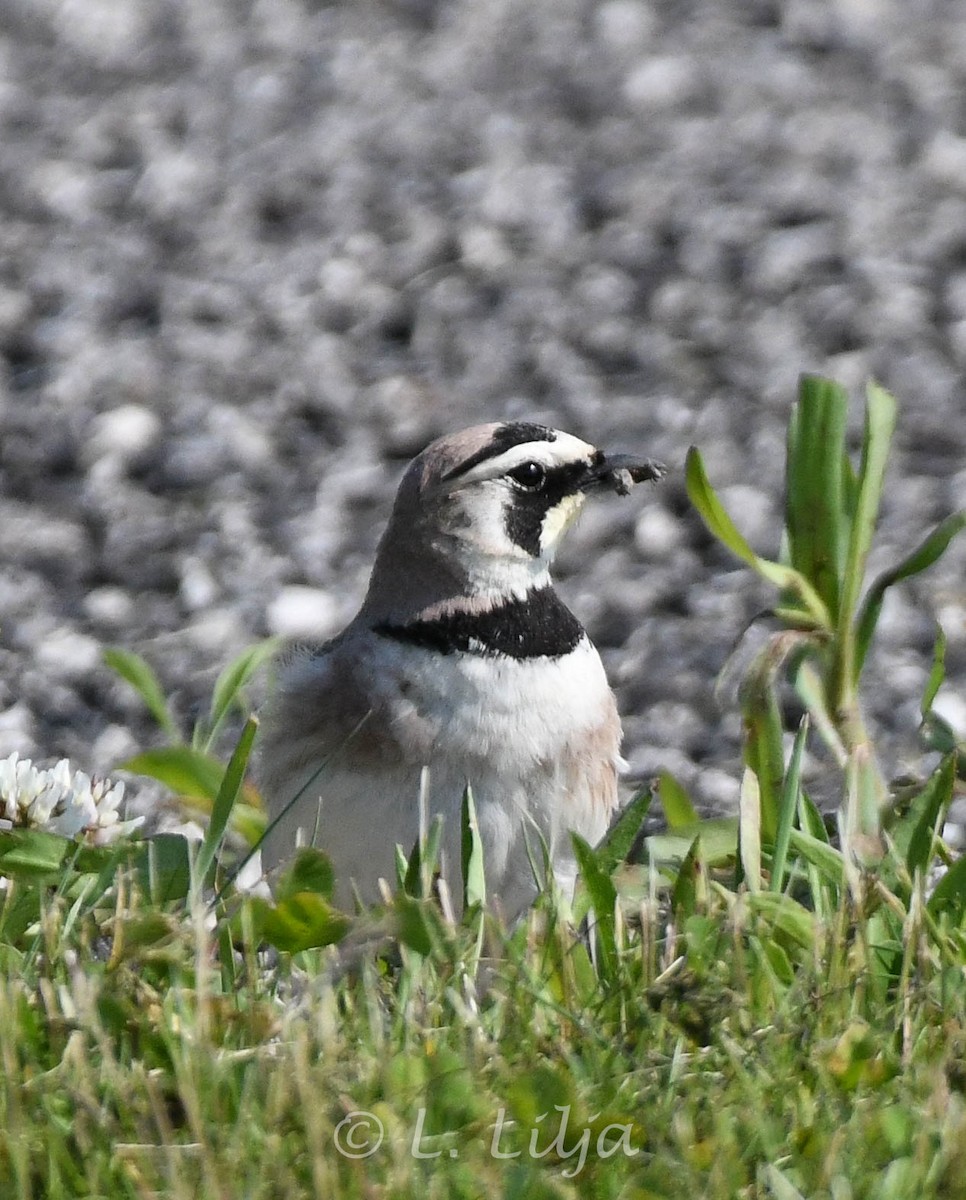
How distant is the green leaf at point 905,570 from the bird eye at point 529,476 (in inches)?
24.9

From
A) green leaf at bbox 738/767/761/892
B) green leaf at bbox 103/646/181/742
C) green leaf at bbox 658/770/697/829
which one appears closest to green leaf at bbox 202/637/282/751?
green leaf at bbox 103/646/181/742

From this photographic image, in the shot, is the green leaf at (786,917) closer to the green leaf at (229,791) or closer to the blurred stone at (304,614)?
the green leaf at (229,791)

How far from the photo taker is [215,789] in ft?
12.5

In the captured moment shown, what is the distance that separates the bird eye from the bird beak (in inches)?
3.7

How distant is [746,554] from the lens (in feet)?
11.6

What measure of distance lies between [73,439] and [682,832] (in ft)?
8.48

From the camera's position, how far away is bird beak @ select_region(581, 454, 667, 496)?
381 cm

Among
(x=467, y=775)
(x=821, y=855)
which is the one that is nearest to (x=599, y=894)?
(x=821, y=855)

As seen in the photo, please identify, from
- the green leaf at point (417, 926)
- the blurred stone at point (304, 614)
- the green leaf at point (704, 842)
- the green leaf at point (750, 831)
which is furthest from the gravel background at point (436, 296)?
the green leaf at point (417, 926)

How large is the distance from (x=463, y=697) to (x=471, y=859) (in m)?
0.43

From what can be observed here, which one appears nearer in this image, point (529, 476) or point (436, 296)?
point (529, 476)

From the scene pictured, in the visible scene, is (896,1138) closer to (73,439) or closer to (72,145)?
(73,439)

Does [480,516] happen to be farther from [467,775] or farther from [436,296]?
[436,296]

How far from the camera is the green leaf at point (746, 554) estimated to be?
348 cm
